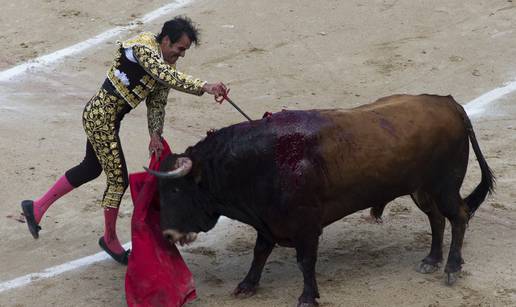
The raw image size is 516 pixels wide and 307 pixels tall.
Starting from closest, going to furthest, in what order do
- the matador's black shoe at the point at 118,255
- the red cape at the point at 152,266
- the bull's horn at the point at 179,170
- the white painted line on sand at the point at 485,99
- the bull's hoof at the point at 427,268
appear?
1. the bull's horn at the point at 179,170
2. the red cape at the point at 152,266
3. the bull's hoof at the point at 427,268
4. the matador's black shoe at the point at 118,255
5. the white painted line on sand at the point at 485,99

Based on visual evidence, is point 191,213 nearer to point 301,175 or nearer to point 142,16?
point 301,175

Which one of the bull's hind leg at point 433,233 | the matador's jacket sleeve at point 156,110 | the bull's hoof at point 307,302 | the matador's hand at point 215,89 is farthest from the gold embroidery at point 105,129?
the bull's hind leg at point 433,233

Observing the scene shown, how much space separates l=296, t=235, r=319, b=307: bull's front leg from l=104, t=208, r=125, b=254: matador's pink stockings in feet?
4.28

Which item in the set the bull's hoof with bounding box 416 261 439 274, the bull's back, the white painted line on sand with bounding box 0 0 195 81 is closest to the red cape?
the bull's back

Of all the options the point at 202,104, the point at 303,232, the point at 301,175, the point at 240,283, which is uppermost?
the point at 301,175

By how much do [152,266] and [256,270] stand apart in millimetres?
657

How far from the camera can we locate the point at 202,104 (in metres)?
9.51

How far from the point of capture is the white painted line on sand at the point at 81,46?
1001 centimetres

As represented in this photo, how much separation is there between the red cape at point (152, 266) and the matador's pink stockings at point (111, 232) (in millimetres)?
399

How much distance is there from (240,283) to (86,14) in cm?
698

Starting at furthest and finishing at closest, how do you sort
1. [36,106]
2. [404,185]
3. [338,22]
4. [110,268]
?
1. [338,22]
2. [36,106]
3. [110,268]
4. [404,185]

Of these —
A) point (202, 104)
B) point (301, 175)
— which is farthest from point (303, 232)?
point (202, 104)

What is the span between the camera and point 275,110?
9.27m

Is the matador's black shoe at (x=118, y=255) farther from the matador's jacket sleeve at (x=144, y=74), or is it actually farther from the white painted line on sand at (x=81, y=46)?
the white painted line on sand at (x=81, y=46)
